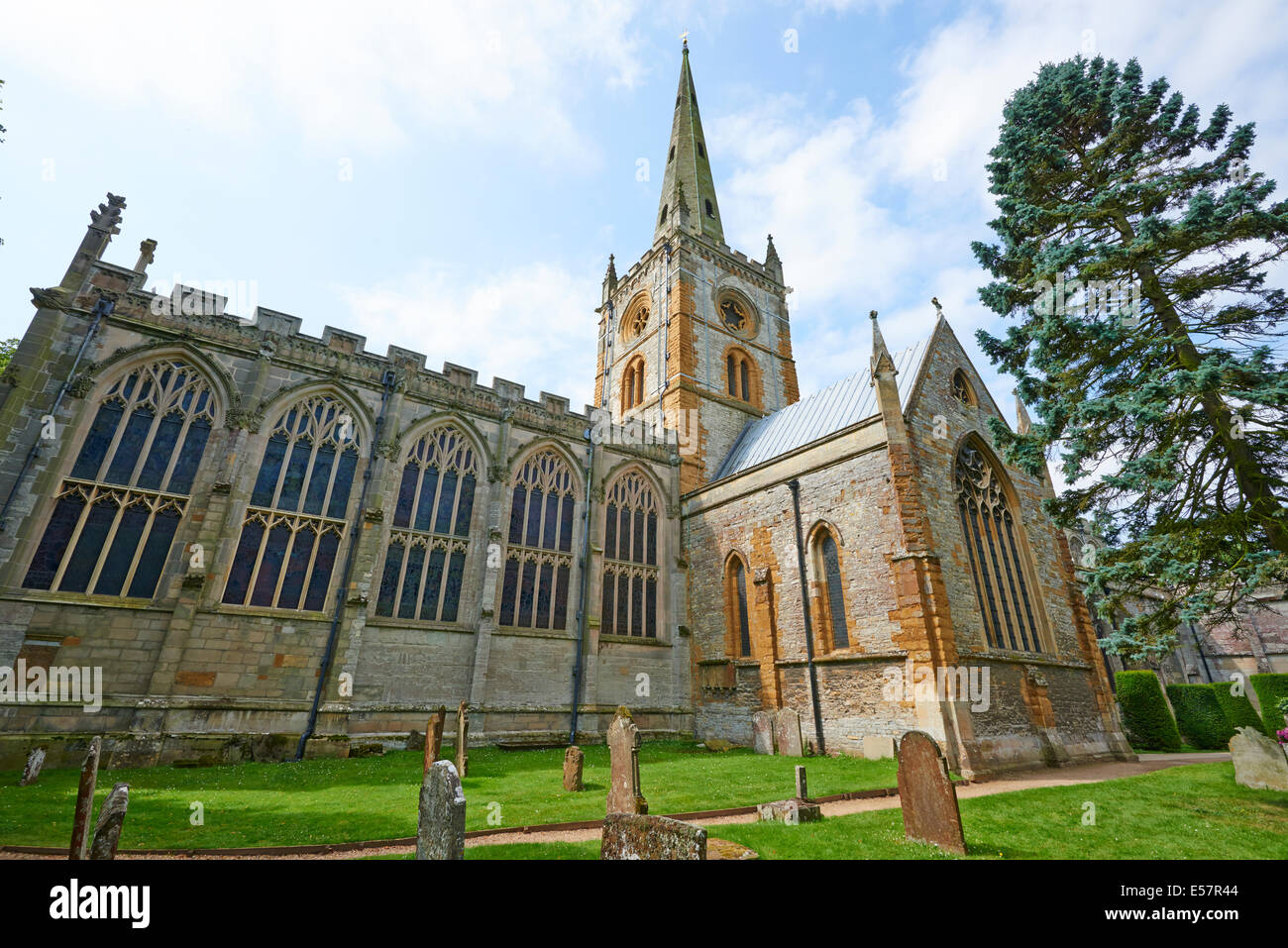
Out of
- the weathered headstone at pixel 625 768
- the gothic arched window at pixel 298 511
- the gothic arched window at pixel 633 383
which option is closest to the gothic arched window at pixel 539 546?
the gothic arched window at pixel 298 511

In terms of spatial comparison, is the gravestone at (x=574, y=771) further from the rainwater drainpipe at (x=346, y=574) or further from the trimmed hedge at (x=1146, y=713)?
the trimmed hedge at (x=1146, y=713)

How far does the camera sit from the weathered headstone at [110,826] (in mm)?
5234

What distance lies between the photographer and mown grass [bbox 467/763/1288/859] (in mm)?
6371

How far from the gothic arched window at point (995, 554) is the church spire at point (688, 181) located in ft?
61.9

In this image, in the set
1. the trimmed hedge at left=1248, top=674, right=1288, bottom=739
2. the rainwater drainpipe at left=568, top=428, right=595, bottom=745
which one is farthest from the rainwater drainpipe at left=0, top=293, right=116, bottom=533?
the trimmed hedge at left=1248, top=674, right=1288, bottom=739

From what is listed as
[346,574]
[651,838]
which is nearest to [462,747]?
[346,574]

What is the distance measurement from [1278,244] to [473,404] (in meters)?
19.0

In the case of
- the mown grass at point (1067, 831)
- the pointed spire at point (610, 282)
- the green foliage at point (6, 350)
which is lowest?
the mown grass at point (1067, 831)

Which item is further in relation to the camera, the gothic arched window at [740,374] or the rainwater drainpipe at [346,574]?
the gothic arched window at [740,374]

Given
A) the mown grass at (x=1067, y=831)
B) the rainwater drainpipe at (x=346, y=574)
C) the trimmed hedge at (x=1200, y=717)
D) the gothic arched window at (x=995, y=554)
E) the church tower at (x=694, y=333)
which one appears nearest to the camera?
the mown grass at (x=1067, y=831)

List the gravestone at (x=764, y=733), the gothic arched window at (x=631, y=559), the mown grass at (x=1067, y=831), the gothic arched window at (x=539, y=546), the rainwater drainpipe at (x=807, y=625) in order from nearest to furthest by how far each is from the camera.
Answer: the mown grass at (x=1067, y=831)
the rainwater drainpipe at (x=807, y=625)
the gravestone at (x=764, y=733)
the gothic arched window at (x=539, y=546)
the gothic arched window at (x=631, y=559)

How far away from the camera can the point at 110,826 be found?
532 cm

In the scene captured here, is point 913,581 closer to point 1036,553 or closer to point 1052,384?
point 1052,384
